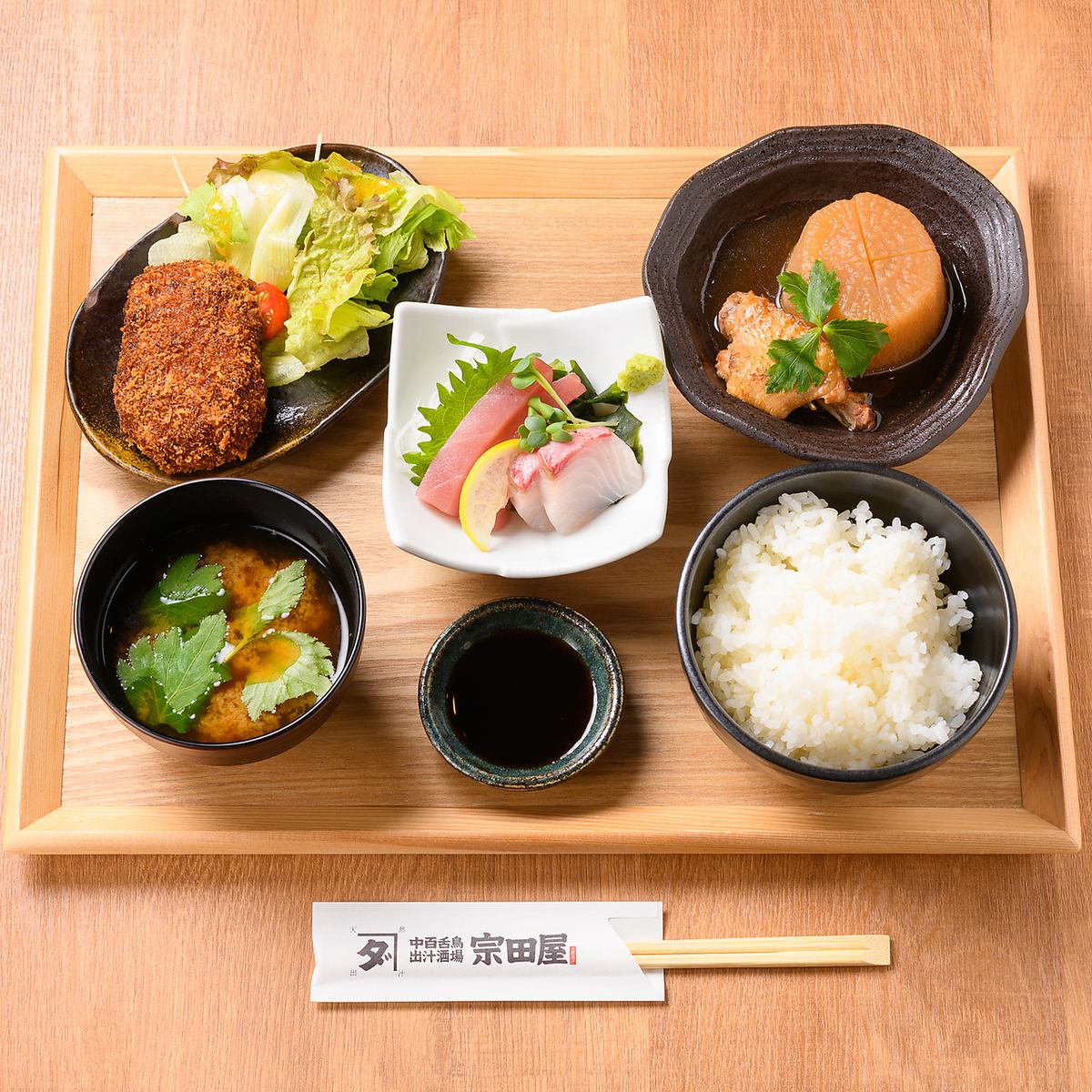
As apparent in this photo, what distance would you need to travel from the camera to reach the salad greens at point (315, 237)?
93.7 inches

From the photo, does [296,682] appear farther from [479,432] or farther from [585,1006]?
[585,1006]

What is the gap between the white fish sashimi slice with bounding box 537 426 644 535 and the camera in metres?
2.11

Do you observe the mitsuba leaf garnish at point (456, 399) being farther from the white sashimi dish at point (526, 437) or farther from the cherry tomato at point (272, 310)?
the cherry tomato at point (272, 310)

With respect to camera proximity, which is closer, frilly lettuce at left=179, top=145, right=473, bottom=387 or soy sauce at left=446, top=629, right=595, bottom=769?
soy sauce at left=446, top=629, right=595, bottom=769

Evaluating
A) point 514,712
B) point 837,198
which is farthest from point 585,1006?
point 837,198

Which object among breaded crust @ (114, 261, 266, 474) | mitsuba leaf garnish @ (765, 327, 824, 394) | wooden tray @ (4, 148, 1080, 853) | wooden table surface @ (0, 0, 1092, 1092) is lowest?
wooden table surface @ (0, 0, 1092, 1092)

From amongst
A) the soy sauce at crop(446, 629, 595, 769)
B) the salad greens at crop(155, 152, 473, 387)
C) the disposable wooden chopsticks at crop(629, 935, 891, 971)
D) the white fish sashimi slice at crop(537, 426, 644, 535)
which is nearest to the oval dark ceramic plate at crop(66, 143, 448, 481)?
the salad greens at crop(155, 152, 473, 387)

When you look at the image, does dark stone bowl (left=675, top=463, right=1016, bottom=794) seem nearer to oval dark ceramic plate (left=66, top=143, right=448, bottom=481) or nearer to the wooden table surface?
the wooden table surface

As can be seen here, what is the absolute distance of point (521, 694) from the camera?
7.34ft

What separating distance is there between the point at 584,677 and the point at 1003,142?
173 cm

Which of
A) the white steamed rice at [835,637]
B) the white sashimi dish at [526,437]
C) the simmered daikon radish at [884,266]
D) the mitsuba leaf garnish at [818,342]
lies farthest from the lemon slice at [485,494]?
the simmered daikon radish at [884,266]

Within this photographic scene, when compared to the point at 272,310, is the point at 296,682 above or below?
below

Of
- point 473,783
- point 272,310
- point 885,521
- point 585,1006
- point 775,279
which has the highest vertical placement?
point 775,279

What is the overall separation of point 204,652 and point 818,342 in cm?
→ 136
